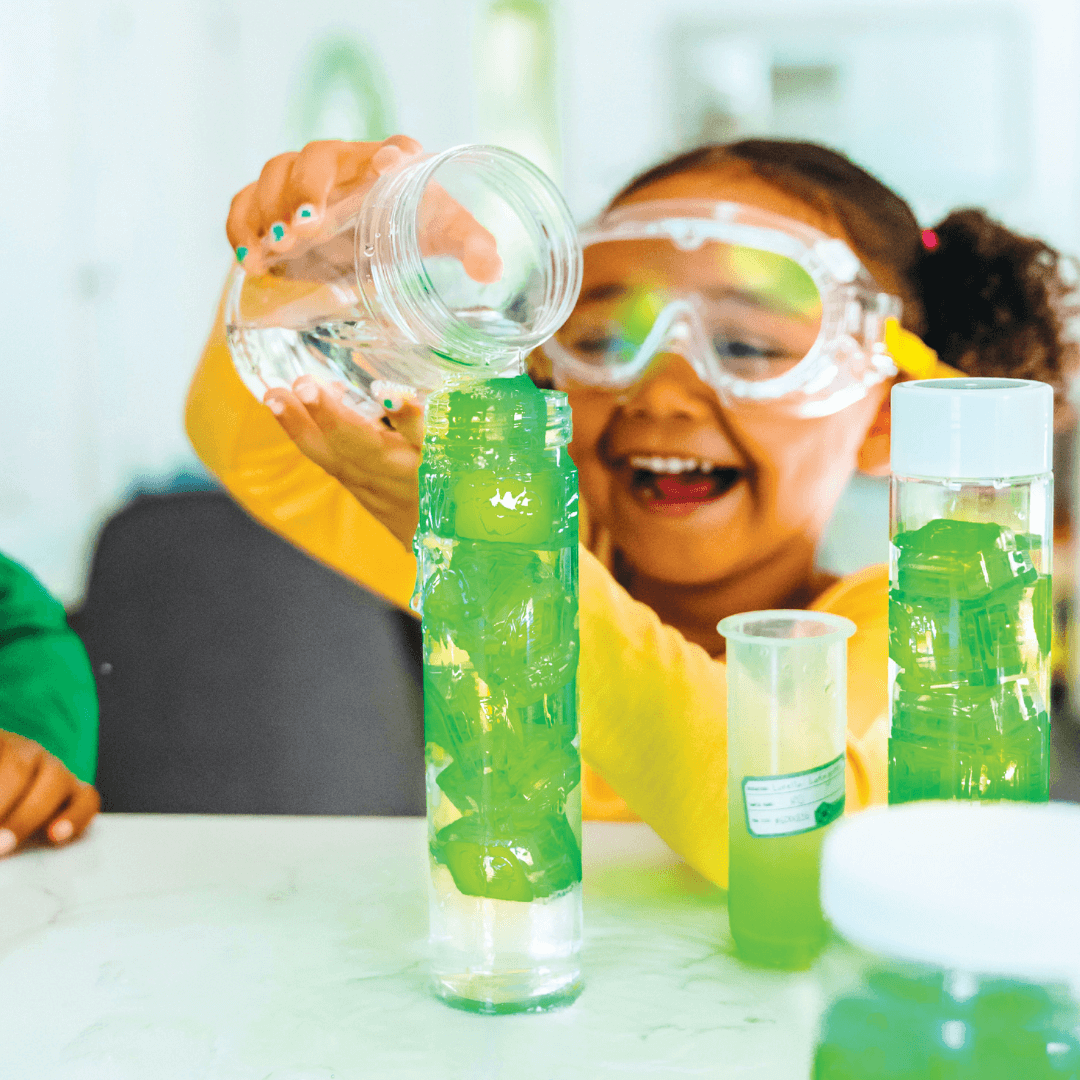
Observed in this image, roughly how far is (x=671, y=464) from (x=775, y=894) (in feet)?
1.56

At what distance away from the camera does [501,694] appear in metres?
0.56

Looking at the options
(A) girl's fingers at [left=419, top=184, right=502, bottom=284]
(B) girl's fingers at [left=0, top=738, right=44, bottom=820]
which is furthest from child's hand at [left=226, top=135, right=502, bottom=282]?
(B) girl's fingers at [left=0, top=738, right=44, bottom=820]

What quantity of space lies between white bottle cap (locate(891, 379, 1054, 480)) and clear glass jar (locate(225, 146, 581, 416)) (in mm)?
181

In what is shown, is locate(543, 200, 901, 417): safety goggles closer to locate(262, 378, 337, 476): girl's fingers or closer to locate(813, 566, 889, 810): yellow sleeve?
locate(813, 566, 889, 810): yellow sleeve

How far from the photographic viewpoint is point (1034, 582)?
56 centimetres

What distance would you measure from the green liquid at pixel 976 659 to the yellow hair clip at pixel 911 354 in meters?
0.42

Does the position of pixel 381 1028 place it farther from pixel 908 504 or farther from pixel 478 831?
pixel 908 504

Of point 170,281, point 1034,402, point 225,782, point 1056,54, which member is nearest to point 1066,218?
→ point 1056,54

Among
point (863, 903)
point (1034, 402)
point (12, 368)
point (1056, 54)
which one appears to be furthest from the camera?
point (12, 368)

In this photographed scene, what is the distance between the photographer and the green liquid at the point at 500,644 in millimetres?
544

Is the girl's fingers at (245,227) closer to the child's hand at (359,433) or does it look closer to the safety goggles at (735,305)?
the child's hand at (359,433)

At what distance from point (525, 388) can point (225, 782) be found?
65 cm

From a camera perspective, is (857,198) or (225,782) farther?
(225,782)

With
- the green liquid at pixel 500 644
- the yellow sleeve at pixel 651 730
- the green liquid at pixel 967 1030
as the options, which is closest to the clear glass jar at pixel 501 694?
the green liquid at pixel 500 644
